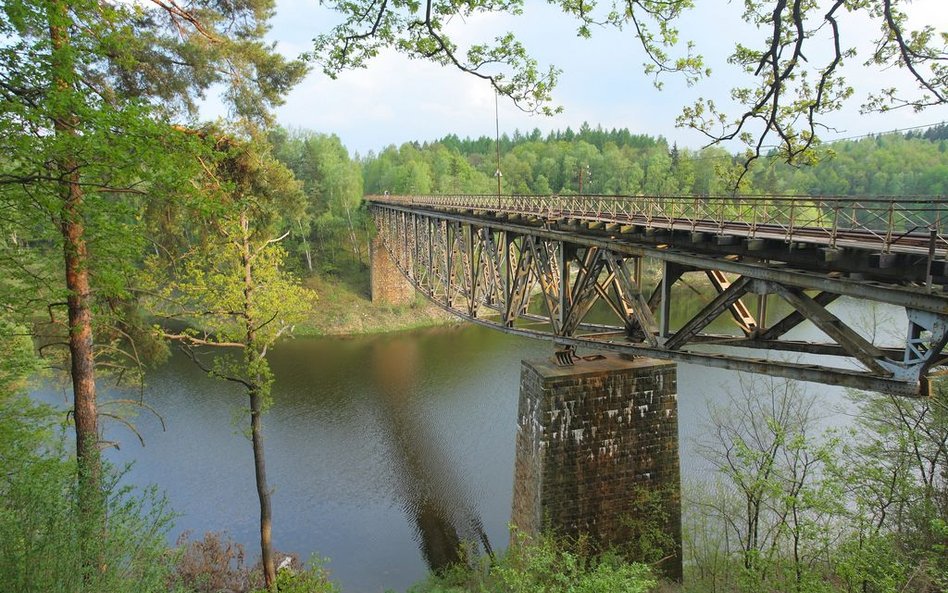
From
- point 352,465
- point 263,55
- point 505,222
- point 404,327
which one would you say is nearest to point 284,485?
point 352,465

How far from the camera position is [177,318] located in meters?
11.6

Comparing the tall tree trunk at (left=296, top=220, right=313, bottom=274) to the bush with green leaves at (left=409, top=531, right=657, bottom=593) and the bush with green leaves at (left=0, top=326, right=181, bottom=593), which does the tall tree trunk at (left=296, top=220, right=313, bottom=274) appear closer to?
the bush with green leaves at (left=409, top=531, right=657, bottom=593)

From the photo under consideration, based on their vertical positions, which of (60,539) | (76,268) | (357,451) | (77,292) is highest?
(76,268)

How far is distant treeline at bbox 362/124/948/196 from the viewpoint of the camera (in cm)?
3238

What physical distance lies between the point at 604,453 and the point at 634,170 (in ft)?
203

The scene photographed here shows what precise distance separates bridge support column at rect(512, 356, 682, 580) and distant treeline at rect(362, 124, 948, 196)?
48.8ft

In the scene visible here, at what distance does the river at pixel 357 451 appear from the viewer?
16.4 m

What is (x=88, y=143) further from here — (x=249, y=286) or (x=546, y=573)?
(x=546, y=573)

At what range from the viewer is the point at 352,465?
20.0 meters

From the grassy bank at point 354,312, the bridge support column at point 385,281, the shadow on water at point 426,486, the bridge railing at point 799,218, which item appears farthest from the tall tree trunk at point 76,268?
the bridge support column at point 385,281

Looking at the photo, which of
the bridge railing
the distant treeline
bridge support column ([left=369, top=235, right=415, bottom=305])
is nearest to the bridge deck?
the bridge railing

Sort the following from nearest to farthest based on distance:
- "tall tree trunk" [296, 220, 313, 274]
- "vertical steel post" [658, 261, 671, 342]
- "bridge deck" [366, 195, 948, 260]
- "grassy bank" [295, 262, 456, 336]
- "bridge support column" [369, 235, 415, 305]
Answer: "bridge deck" [366, 195, 948, 260] < "vertical steel post" [658, 261, 671, 342] < "grassy bank" [295, 262, 456, 336] < "bridge support column" [369, 235, 415, 305] < "tall tree trunk" [296, 220, 313, 274]

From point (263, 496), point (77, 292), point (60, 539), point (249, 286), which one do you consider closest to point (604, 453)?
point (263, 496)

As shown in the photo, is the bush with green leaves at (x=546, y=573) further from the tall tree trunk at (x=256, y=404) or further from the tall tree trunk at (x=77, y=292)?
the tall tree trunk at (x=77, y=292)
